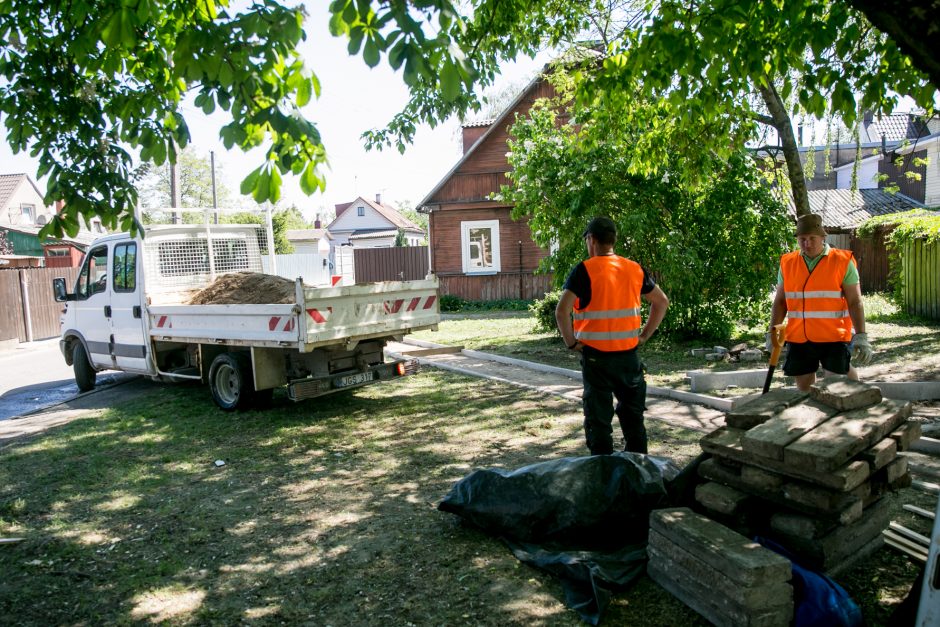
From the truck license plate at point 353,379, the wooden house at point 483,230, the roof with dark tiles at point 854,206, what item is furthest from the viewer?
the roof with dark tiles at point 854,206

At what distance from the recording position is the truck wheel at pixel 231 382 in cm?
794

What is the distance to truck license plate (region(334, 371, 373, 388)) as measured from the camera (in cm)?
763

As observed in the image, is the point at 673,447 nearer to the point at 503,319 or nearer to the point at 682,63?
the point at 682,63

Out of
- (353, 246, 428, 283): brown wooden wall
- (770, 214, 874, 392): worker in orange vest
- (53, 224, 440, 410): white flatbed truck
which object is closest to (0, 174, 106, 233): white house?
(353, 246, 428, 283): brown wooden wall

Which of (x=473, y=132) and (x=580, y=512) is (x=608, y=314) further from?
(x=473, y=132)

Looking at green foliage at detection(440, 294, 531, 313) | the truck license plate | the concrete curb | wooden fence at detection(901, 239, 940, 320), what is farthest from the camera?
green foliage at detection(440, 294, 531, 313)

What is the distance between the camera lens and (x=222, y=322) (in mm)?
7840

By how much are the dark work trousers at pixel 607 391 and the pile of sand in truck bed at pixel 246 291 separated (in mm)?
4245

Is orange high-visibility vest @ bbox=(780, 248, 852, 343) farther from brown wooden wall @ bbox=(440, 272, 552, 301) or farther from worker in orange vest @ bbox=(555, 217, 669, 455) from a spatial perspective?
brown wooden wall @ bbox=(440, 272, 552, 301)

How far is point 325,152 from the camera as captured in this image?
294 cm

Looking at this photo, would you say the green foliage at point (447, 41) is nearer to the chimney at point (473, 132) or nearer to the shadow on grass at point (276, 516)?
the shadow on grass at point (276, 516)

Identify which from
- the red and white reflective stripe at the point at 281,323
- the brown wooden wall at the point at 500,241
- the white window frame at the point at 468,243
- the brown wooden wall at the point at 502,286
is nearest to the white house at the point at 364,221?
the brown wooden wall at the point at 500,241

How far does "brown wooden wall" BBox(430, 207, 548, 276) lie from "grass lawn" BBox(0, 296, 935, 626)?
14.9 meters

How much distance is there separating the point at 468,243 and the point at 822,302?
1911 centimetres
